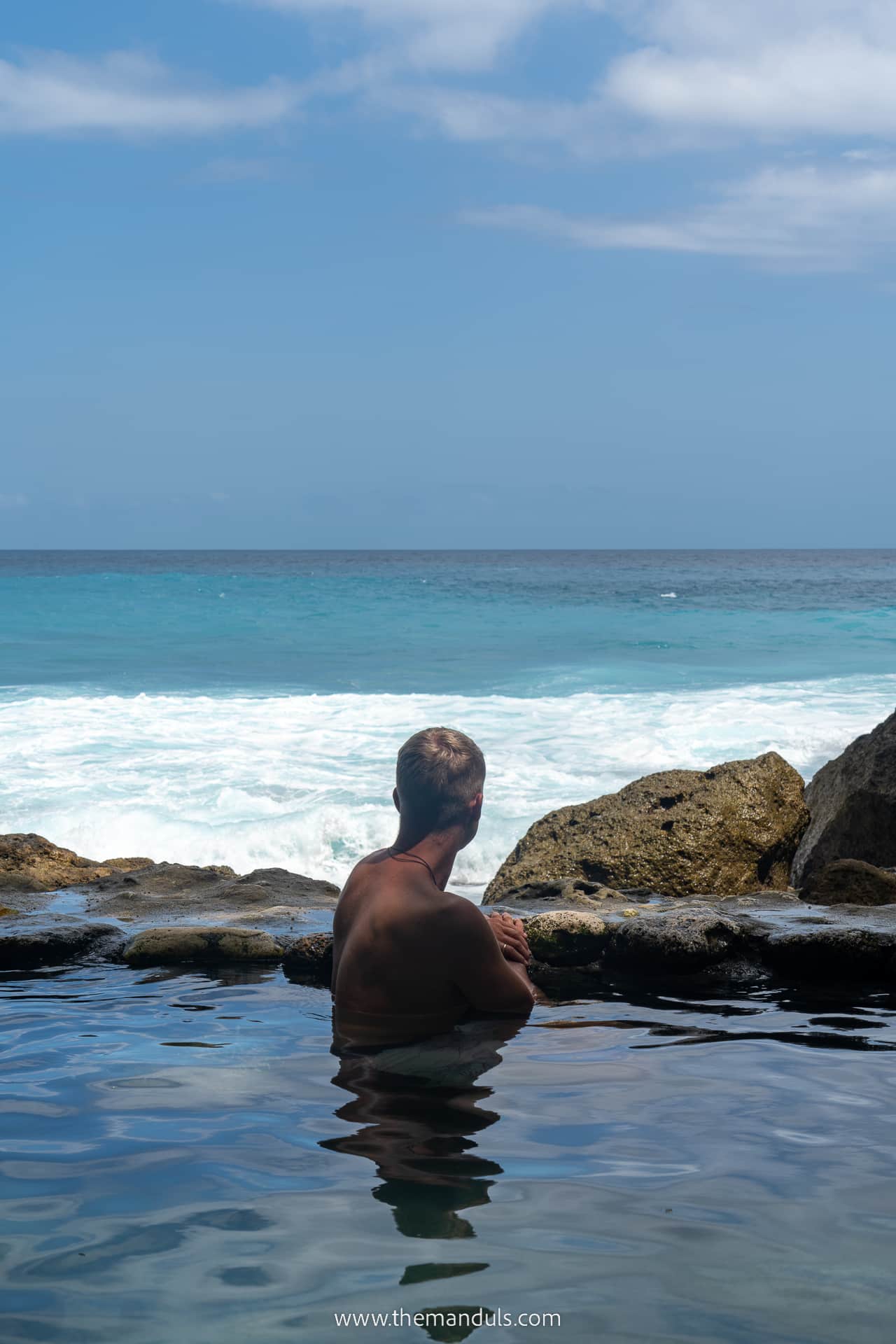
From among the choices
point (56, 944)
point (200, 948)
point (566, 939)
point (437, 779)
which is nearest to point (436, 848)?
point (437, 779)

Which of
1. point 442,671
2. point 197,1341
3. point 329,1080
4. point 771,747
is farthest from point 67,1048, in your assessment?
point 442,671

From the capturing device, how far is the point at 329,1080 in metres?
3.83

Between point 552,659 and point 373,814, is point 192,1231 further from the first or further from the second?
point 552,659

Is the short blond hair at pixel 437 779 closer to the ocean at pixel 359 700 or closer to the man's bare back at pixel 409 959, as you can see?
the man's bare back at pixel 409 959

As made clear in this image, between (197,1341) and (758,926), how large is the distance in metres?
3.70

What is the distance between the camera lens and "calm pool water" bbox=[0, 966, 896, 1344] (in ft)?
7.86

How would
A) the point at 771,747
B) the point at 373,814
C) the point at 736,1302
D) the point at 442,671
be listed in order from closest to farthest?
the point at 736,1302 → the point at 373,814 → the point at 771,747 → the point at 442,671

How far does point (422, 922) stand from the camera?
3.92 meters

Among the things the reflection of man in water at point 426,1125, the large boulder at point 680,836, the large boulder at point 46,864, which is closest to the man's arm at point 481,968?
the reflection of man in water at point 426,1125

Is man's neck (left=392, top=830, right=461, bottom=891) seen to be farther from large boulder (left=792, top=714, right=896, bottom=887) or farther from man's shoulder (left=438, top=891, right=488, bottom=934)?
large boulder (left=792, top=714, right=896, bottom=887)

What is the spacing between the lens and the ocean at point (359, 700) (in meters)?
→ 11.5

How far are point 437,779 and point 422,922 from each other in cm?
48

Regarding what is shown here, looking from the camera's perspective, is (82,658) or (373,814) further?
(82,658)

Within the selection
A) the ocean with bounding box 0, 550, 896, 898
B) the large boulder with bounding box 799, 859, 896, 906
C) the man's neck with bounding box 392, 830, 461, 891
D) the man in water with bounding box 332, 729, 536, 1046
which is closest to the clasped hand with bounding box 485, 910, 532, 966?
the man in water with bounding box 332, 729, 536, 1046
